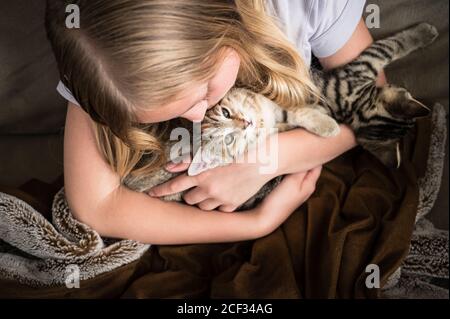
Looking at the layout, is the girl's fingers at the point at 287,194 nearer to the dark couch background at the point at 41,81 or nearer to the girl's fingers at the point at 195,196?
the girl's fingers at the point at 195,196

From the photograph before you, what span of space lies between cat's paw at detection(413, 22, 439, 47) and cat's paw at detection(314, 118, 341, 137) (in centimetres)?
25

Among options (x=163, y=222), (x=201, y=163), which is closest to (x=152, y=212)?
(x=163, y=222)

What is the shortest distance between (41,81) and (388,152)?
723 millimetres

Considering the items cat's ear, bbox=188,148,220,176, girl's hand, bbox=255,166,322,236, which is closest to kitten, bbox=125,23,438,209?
cat's ear, bbox=188,148,220,176

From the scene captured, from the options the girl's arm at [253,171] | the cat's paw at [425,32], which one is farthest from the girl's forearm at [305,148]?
the cat's paw at [425,32]

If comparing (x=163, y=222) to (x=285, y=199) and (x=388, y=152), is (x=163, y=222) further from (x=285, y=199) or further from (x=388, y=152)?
(x=388, y=152)

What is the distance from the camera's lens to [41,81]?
91cm

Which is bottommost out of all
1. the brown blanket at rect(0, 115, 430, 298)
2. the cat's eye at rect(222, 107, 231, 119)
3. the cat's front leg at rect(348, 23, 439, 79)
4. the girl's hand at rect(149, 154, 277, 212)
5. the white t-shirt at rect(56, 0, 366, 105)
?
the brown blanket at rect(0, 115, 430, 298)

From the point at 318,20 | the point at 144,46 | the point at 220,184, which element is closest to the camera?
the point at 144,46

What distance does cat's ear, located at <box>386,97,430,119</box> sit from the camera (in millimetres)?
832

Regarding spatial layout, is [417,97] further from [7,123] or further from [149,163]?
[7,123]

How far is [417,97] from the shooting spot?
96 cm

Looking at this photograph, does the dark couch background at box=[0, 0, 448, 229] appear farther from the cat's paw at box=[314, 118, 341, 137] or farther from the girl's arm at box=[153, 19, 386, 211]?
the cat's paw at box=[314, 118, 341, 137]
